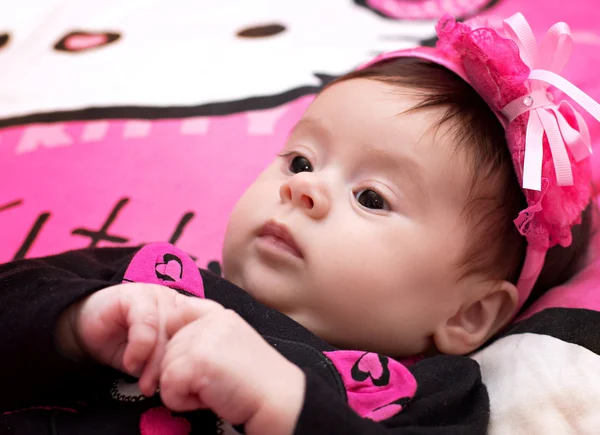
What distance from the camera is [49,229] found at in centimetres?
131

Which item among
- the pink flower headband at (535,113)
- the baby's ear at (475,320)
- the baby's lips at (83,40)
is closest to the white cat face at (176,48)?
the baby's lips at (83,40)

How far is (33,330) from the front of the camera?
0.79 m

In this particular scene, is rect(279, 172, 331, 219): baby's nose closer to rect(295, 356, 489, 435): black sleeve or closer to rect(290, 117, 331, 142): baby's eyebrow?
rect(290, 117, 331, 142): baby's eyebrow

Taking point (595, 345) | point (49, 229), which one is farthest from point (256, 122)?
point (595, 345)

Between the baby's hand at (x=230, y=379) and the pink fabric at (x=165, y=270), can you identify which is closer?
the baby's hand at (x=230, y=379)

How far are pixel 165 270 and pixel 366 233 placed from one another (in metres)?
0.27

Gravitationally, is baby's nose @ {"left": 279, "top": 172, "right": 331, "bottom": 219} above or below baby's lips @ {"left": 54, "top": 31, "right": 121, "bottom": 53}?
above

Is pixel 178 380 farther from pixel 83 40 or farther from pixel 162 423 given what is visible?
pixel 83 40

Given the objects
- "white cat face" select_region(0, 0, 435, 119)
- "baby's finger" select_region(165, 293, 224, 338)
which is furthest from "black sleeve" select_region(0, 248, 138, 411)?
"white cat face" select_region(0, 0, 435, 119)

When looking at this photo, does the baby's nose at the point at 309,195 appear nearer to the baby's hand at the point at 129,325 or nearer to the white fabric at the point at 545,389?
the baby's hand at the point at 129,325

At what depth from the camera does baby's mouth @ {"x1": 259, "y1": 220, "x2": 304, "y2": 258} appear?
3.17ft

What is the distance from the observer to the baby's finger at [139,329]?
29.3 inches

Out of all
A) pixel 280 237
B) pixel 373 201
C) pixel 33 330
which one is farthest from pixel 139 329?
pixel 373 201

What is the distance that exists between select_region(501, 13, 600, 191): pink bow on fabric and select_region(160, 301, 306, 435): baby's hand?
46 centimetres
